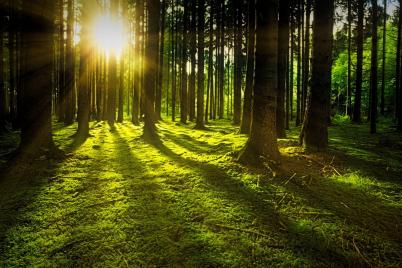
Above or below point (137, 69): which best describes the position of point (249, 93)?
below

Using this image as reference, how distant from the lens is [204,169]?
20.4ft

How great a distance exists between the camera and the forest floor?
3352 millimetres

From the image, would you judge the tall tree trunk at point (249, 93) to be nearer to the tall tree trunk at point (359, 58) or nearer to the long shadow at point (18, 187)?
the long shadow at point (18, 187)

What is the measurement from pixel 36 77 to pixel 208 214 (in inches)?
245

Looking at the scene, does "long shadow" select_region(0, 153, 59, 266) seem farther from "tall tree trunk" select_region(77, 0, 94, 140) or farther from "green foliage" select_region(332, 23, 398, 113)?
"green foliage" select_region(332, 23, 398, 113)

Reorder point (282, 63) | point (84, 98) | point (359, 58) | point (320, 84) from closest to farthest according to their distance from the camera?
point (320, 84)
point (282, 63)
point (84, 98)
point (359, 58)

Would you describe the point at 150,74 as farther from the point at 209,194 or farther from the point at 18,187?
the point at 209,194

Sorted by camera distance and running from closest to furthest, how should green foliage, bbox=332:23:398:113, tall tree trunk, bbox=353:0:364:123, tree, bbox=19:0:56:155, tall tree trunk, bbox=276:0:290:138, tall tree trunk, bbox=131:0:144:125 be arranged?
1. tree, bbox=19:0:56:155
2. tall tree trunk, bbox=276:0:290:138
3. tall tree trunk, bbox=353:0:364:123
4. tall tree trunk, bbox=131:0:144:125
5. green foliage, bbox=332:23:398:113

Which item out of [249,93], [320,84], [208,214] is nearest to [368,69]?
[249,93]

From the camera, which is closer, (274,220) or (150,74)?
(274,220)

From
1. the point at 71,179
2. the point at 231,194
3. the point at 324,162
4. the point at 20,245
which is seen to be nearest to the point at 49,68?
the point at 71,179

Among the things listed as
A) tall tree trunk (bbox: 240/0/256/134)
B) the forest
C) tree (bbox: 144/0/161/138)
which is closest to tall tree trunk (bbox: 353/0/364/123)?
tall tree trunk (bbox: 240/0/256/134)

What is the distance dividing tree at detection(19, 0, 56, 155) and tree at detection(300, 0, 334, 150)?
6.67m

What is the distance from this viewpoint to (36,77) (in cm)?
778
